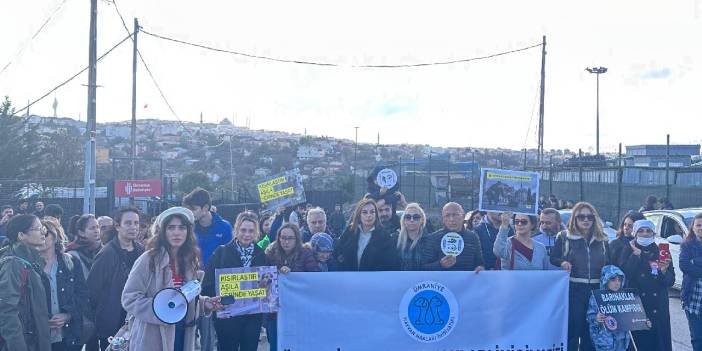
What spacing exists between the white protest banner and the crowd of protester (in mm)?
200

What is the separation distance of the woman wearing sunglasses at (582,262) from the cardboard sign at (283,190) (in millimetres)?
3964

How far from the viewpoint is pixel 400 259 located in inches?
282

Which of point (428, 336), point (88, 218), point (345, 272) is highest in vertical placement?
point (88, 218)

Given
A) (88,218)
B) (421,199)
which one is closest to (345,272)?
(88,218)

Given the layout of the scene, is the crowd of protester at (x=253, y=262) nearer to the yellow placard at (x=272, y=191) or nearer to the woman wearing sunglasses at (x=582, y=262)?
the woman wearing sunglasses at (x=582, y=262)

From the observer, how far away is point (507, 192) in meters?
7.11

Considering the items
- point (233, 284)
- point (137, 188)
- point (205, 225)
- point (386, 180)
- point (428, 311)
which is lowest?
point (428, 311)

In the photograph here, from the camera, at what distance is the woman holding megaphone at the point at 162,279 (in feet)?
16.9

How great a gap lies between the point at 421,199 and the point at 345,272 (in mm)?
26120

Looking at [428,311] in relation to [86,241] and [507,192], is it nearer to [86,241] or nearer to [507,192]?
[507,192]

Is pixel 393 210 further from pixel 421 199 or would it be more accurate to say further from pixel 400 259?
pixel 421 199

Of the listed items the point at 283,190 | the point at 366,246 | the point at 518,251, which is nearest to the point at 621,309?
the point at 518,251

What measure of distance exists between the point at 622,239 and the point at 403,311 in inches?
107

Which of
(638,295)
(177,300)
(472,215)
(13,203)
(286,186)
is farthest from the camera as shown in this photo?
(13,203)
